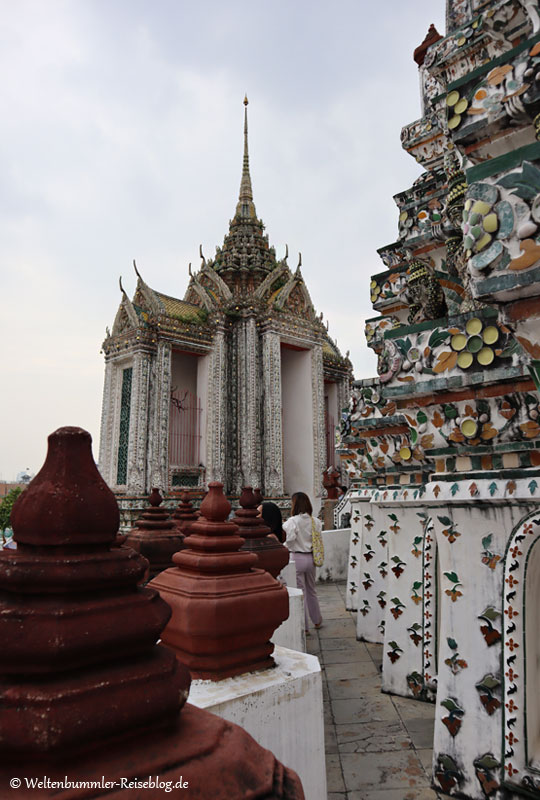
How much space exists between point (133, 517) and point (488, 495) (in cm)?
1049

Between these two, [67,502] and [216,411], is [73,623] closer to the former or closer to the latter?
[67,502]

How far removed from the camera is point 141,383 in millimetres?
12727

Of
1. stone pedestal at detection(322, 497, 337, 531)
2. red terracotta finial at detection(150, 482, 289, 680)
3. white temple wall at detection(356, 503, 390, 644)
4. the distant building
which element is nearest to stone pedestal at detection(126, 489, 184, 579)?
red terracotta finial at detection(150, 482, 289, 680)

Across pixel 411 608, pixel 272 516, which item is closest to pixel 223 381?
pixel 272 516

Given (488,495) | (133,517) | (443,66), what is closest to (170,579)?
(488,495)

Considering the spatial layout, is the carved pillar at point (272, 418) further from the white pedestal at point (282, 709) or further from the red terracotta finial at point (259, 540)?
the white pedestal at point (282, 709)

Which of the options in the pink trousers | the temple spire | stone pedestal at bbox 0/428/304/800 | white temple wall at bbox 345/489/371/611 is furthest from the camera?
the temple spire

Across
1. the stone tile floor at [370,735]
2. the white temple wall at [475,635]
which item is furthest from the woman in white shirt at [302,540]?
the white temple wall at [475,635]

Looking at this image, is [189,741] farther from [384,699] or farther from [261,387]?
[261,387]

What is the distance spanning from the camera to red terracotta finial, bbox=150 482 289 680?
202 cm

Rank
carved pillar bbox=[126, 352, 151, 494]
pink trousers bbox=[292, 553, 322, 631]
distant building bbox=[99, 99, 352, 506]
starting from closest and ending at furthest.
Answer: pink trousers bbox=[292, 553, 322, 631] → carved pillar bbox=[126, 352, 151, 494] → distant building bbox=[99, 99, 352, 506]

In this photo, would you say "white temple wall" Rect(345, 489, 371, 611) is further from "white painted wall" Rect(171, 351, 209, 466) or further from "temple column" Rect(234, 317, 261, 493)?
"white painted wall" Rect(171, 351, 209, 466)

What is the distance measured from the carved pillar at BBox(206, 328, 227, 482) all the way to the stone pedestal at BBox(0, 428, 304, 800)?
12375 millimetres

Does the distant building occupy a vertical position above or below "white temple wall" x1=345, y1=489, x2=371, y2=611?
above
